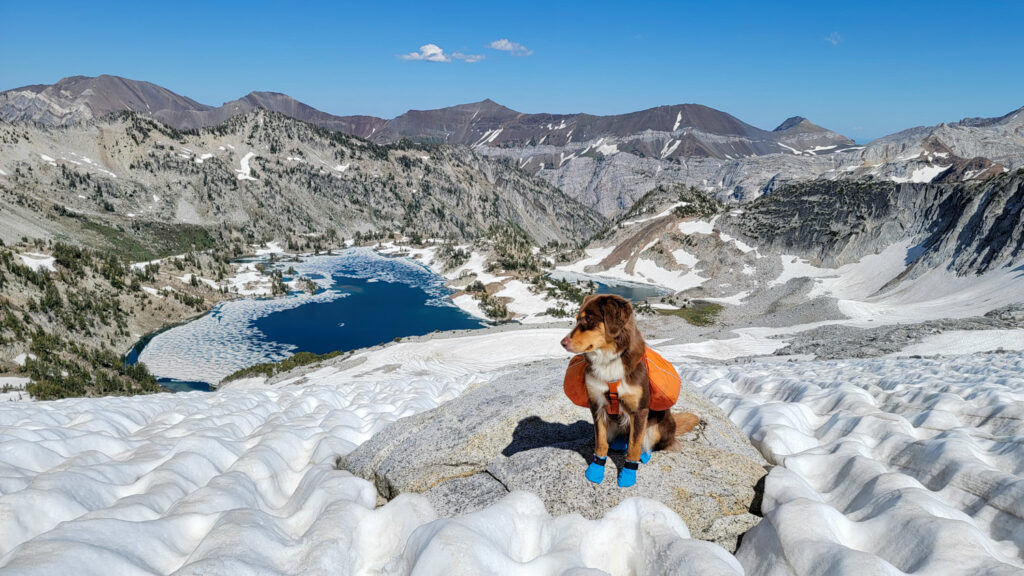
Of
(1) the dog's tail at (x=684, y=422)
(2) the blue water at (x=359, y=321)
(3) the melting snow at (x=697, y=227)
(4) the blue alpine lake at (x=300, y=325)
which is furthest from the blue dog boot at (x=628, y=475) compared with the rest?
(3) the melting snow at (x=697, y=227)

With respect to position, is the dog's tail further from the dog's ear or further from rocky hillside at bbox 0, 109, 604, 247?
rocky hillside at bbox 0, 109, 604, 247

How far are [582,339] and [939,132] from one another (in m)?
263

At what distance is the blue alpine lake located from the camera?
4909 centimetres

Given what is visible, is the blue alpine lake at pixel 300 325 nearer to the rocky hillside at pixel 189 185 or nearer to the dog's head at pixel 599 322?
the dog's head at pixel 599 322

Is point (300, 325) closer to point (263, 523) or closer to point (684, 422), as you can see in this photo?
point (263, 523)

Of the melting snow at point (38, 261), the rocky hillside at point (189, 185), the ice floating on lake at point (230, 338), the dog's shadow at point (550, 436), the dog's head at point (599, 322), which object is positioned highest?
the rocky hillside at point (189, 185)

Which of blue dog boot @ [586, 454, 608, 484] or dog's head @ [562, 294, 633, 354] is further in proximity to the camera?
blue dog boot @ [586, 454, 608, 484]

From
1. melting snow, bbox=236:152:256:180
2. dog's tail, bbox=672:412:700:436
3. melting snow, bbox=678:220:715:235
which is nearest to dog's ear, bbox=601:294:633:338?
dog's tail, bbox=672:412:700:436

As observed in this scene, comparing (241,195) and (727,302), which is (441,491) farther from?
(241,195)

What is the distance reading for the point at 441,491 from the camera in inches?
175

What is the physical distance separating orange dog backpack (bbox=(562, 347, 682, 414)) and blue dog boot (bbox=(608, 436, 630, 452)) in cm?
43

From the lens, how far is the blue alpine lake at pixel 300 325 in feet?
161

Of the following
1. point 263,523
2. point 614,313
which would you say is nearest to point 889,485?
point 614,313

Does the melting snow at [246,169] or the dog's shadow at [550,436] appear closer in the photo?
the dog's shadow at [550,436]
